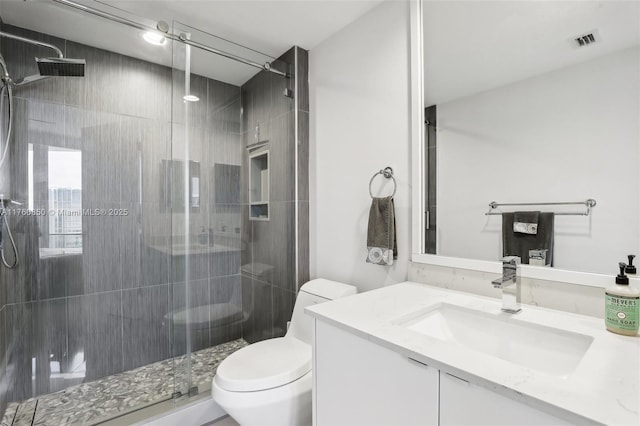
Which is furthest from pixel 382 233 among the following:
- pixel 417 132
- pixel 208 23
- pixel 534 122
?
pixel 208 23

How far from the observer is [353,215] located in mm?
1850

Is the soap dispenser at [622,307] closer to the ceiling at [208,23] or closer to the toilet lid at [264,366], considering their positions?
the toilet lid at [264,366]

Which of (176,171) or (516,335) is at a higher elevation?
(176,171)

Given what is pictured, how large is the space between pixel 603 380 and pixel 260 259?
1.84 metres

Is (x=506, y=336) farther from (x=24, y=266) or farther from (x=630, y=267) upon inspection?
(x=24, y=266)

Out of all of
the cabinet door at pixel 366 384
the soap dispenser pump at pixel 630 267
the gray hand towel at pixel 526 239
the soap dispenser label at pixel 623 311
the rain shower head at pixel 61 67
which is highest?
the rain shower head at pixel 61 67

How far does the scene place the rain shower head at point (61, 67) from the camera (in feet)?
5.45

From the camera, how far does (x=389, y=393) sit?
804 mm

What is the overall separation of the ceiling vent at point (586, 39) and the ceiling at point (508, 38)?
0.01 m

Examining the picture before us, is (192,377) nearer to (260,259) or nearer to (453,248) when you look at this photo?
(260,259)

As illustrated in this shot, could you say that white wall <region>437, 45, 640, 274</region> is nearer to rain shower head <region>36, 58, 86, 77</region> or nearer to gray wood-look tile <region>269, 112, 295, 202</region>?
gray wood-look tile <region>269, 112, 295, 202</region>

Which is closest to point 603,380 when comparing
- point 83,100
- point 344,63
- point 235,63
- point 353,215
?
point 353,215

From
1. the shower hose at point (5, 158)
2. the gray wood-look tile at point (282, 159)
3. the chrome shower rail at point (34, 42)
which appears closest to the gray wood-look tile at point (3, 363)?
the shower hose at point (5, 158)

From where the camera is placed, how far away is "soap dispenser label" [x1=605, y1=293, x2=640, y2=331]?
0.81m
